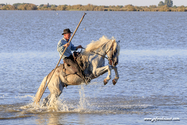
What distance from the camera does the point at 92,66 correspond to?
1132cm

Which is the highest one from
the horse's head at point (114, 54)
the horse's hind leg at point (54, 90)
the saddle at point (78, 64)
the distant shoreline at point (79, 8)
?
the horse's head at point (114, 54)

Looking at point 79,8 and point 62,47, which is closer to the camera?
point 62,47

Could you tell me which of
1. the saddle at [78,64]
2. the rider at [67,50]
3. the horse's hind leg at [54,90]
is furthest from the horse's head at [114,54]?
the horse's hind leg at [54,90]

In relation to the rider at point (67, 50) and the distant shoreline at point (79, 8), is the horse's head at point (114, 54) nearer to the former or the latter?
the rider at point (67, 50)

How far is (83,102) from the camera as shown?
13219 millimetres

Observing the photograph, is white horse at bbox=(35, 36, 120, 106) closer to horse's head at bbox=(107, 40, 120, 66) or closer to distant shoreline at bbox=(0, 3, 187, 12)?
horse's head at bbox=(107, 40, 120, 66)

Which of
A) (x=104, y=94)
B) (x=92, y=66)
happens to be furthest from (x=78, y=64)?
(x=104, y=94)

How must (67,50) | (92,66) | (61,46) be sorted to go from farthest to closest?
(67,50)
(61,46)
(92,66)

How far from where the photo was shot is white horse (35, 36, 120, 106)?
11.1 m

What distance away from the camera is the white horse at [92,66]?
11.1 metres

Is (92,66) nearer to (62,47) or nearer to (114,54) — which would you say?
(114,54)

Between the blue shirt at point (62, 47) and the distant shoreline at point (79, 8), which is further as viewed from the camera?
the distant shoreline at point (79, 8)

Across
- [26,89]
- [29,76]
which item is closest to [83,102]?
[26,89]

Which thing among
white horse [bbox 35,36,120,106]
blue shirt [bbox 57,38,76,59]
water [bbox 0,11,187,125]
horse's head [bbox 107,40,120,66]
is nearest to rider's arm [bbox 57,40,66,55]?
blue shirt [bbox 57,38,76,59]
